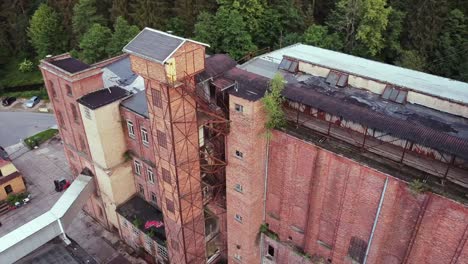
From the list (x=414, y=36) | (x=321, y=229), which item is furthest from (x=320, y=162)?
(x=414, y=36)

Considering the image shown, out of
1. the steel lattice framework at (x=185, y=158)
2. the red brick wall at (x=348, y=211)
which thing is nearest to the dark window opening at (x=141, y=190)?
the steel lattice framework at (x=185, y=158)

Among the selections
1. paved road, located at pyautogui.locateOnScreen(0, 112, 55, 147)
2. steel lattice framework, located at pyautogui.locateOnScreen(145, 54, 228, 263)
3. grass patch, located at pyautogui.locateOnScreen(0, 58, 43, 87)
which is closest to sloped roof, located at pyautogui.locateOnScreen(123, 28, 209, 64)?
steel lattice framework, located at pyautogui.locateOnScreen(145, 54, 228, 263)

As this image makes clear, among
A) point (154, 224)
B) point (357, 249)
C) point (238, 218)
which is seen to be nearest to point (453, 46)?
point (357, 249)

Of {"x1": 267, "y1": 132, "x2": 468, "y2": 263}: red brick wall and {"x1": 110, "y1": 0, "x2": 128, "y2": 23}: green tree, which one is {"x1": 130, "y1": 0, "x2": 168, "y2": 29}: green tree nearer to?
{"x1": 110, "y1": 0, "x2": 128, "y2": 23}: green tree

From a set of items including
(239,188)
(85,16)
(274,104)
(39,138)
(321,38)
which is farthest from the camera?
(85,16)

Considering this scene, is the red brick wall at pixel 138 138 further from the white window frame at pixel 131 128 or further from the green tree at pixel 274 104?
the green tree at pixel 274 104

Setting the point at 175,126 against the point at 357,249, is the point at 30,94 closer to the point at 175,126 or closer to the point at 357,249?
the point at 175,126

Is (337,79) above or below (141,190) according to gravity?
above
